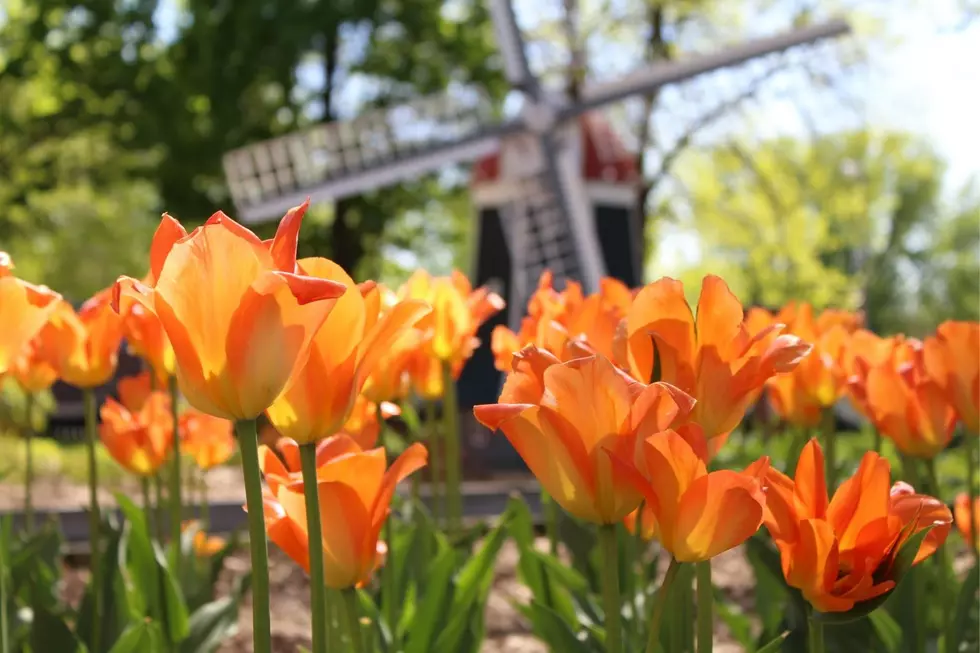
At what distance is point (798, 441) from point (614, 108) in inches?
673

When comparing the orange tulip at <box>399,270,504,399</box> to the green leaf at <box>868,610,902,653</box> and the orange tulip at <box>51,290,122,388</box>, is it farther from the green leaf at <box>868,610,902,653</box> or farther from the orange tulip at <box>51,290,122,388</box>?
the green leaf at <box>868,610,902,653</box>

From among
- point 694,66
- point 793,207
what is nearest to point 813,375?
point 694,66

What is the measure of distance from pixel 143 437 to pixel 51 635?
0.75 metres

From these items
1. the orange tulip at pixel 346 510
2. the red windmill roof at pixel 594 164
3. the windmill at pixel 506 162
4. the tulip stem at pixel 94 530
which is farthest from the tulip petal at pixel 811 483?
the red windmill roof at pixel 594 164

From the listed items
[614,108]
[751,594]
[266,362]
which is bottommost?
[751,594]

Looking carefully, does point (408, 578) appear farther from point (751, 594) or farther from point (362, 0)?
point (362, 0)

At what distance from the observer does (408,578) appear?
2.45 m

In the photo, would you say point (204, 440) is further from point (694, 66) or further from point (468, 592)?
point (694, 66)

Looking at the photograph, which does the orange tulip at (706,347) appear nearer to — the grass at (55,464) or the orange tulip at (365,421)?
the orange tulip at (365,421)

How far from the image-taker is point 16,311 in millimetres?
1334

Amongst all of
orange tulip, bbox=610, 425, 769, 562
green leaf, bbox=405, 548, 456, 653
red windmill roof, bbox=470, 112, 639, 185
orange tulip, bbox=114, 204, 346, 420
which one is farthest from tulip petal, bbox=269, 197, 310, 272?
red windmill roof, bbox=470, 112, 639, 185

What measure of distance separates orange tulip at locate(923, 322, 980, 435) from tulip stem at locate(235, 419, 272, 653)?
128 centimetres

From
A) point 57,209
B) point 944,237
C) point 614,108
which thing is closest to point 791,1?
point 614,108

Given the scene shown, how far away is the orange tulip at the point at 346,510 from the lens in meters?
1.20
